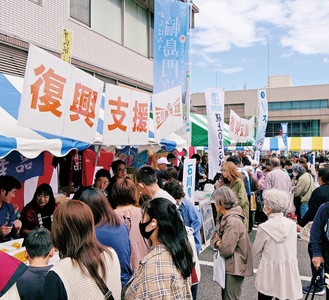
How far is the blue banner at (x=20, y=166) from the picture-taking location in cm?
495

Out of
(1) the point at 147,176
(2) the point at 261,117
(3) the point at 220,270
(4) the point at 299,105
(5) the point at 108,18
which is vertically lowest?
(3) the point at 220,270

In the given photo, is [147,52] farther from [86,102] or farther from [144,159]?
[86,102]

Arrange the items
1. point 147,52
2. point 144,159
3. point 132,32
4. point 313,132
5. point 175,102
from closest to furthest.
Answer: point 175,102 → point 144,159 → point 132,32 → point 147,52 → point 313,132

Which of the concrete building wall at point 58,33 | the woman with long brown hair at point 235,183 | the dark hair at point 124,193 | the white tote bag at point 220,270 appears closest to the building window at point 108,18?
the concrete building wall at point 58,33

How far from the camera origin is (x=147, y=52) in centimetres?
1309

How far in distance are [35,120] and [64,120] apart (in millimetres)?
406

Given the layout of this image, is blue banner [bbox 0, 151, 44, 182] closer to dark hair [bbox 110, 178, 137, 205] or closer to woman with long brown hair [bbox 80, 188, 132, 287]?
dark hair [bbox 110, 178, 137, 205]

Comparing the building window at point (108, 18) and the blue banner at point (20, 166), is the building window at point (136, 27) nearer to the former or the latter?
the building window at point (108, 18)

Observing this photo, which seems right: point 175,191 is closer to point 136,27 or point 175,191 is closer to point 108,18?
point 108,18

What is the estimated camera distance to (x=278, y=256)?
3262mm

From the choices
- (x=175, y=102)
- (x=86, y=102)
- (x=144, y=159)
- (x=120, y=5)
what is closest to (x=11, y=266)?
(x=86, y=102)

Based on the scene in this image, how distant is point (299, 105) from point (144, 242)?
52.3 m

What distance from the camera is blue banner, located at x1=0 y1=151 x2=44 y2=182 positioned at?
16.2 ft

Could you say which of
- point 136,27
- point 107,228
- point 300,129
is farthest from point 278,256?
point 300,129
